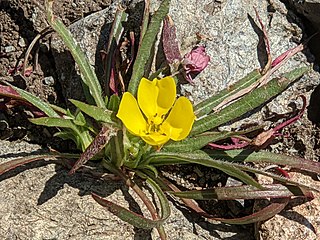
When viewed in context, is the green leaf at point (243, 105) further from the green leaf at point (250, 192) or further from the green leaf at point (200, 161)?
the green leaf at point (250, 192)

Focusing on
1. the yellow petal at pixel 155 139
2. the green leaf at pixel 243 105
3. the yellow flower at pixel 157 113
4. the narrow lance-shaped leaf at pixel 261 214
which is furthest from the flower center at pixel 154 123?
the narrow lance-shaped leaf at pixel 261 214

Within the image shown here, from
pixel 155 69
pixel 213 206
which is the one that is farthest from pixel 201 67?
pixel 213 206

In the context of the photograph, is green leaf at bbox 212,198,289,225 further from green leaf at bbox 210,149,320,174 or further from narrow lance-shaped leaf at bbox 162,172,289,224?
green leaf at bbox 210,149,320,174

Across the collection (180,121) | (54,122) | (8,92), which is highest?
(8,92)

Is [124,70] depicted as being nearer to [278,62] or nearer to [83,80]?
[83,80]

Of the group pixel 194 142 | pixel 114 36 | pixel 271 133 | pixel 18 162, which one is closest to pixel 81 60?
pixel 114 36

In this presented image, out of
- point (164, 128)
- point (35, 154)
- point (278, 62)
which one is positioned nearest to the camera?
point (164, 128)

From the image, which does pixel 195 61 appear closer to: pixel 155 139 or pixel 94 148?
pixel 155 139
